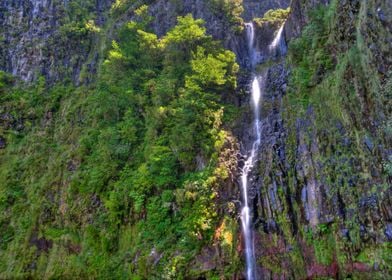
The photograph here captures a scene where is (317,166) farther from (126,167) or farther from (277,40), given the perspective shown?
(277,40)

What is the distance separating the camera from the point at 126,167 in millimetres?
15133

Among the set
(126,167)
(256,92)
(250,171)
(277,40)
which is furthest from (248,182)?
(277,40)

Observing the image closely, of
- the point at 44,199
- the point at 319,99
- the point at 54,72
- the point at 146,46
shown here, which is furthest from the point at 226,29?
the point at 44,199

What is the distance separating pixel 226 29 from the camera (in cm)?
2080

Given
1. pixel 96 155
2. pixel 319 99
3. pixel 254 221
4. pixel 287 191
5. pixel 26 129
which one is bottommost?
pixel 254 221

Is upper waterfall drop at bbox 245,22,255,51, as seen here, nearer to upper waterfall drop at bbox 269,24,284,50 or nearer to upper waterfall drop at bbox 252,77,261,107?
upper waterfall drop at bbox 269,24,284,50

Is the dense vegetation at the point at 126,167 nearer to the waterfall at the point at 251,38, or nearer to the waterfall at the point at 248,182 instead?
the waterfall at the point at 248,182

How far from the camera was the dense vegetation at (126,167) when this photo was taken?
1268cm

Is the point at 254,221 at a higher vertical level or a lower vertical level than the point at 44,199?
lower

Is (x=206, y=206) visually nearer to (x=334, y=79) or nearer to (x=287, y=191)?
(x=287, y=191)

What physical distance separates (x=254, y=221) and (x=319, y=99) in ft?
16.5

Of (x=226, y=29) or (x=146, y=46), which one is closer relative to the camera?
(x=146, y=46)

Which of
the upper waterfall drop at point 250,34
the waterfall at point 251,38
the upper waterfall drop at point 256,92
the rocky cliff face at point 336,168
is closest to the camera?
the rocky cliff face at point 336,168

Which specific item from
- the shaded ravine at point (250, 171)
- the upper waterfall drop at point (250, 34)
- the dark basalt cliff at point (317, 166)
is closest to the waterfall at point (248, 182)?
the shaded ravine at point (250, 171)
